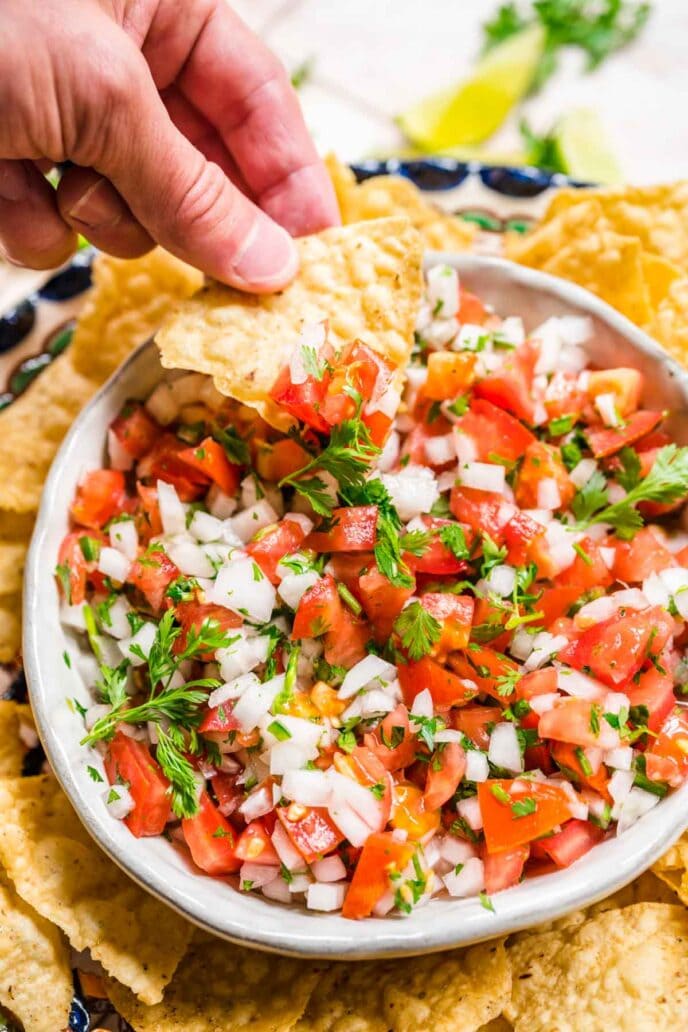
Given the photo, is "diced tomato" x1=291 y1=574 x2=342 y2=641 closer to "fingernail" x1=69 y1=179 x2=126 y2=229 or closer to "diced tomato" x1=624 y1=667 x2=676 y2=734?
"diced tomato" x1=624 y1=667 x2=676 y2=734

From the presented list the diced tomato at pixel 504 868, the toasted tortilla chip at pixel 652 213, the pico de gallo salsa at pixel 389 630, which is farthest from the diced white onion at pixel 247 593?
the toasted tortilla chip at pixel 652 213

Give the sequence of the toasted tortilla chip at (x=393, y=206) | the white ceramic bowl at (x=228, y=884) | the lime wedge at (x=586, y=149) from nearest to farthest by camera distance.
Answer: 1. the white ceramic bowl at (x=228, y=884)
2. the toasted tortilla chip at (x=393, y=206)
3. the lime wedge at (x=586, y=149)

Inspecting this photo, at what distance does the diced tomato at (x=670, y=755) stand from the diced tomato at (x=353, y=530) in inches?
29.9

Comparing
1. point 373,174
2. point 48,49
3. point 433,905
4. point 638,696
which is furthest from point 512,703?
point 373,174

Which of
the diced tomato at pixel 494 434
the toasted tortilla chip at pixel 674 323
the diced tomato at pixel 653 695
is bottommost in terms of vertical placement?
the diced tomato at pixel 653 695

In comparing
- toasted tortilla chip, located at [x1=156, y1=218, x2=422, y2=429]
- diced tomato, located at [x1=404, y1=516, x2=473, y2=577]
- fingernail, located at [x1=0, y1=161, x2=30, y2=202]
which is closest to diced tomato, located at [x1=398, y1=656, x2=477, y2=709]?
diced tomato, located at [x1=404, y1=516, x2=473, y2=577]

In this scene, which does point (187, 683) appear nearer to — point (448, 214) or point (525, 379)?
point (525, 379)

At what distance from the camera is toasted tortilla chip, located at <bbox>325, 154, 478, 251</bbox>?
3.07 metres

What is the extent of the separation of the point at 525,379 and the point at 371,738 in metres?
1.00

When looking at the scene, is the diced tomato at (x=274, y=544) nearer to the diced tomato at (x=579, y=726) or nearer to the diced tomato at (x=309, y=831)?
the diced tomato at (x=309, y=831)

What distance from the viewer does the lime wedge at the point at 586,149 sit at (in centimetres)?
360

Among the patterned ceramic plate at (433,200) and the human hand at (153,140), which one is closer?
the human hand at (153,140)

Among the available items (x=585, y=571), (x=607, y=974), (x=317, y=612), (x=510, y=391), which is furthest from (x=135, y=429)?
(x=607, y=974)

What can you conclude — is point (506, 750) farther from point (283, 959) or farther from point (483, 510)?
point (283, 959)
